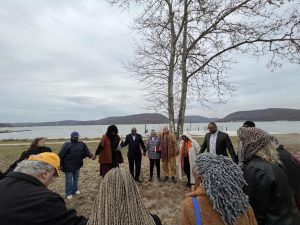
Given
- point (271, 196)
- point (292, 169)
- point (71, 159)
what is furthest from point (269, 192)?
point (71, 159)

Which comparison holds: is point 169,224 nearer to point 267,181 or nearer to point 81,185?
point 81,185

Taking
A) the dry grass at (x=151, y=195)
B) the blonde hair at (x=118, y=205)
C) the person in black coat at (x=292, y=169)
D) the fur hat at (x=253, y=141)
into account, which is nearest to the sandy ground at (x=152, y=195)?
the dry grass at (x=151, y=195)

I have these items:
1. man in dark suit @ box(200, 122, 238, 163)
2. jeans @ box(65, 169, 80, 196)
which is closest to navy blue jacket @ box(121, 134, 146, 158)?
jeans @ box(65, 169, 80, 196)

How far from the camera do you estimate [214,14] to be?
35.5ft

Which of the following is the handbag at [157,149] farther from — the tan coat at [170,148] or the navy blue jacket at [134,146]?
the navy blue jacket at [134,146]

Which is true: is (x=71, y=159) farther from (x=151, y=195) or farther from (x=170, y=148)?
(x=170, y=148)

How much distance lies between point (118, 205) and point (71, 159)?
6.66m

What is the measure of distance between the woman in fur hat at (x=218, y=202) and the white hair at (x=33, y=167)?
1.26 meters

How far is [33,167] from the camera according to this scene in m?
2.65

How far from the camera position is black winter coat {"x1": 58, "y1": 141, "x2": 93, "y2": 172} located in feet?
27.2

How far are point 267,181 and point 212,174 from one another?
70cm

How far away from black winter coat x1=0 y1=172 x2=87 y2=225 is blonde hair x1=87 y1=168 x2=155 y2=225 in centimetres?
34

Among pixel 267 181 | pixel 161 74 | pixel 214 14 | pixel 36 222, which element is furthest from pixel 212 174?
pixel 161 74

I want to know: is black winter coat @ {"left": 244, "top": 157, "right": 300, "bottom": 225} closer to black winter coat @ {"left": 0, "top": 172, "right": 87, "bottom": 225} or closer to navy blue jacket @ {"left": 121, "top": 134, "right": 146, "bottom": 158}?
black winter coat @ {"left": 0, "top": 172, "right": 87, "bottom": 225}
